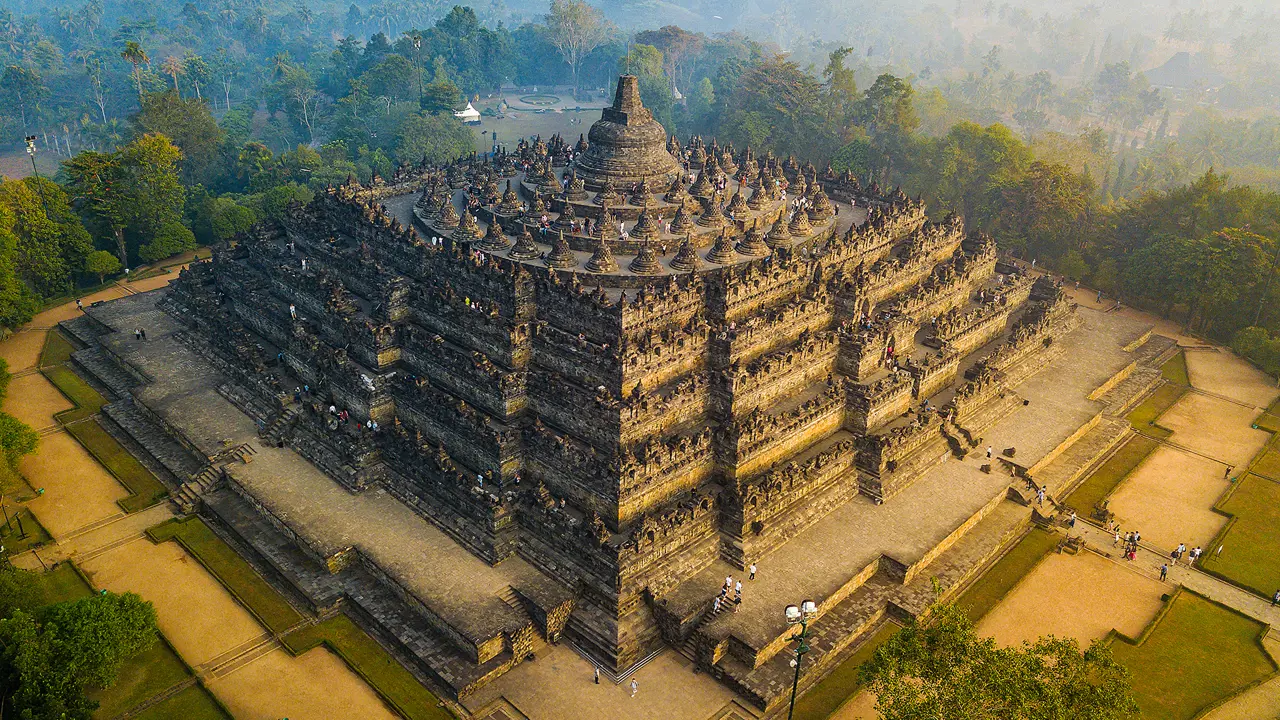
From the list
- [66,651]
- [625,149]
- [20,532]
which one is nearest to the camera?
[66,651]

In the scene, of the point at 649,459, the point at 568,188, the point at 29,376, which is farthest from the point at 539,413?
the point at 29,376

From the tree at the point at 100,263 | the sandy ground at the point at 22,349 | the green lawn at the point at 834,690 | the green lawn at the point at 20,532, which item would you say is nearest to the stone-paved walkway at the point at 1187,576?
the green lawn at the point at 834,690

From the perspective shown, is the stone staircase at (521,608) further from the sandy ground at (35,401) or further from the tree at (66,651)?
the sandy ground at (35,401)

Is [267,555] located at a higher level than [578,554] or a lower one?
lower

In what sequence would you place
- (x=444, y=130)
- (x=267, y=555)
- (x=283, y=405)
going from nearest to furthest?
(x=267, y=555), (x=283, y=405), (x=444, y=130)

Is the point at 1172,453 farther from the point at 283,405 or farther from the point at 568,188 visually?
the point at 283,405

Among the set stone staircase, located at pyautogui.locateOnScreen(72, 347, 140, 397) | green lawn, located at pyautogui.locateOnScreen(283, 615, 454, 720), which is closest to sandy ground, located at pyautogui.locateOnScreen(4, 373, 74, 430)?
stone staircase, located at pyautogui.locateOnScreen(72, 347, 140, 397)

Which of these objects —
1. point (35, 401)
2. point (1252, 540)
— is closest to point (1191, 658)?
point (1252, 540)

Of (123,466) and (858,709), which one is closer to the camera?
(858,709)

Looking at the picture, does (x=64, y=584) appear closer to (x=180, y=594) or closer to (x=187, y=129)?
(x=180, y=594)
